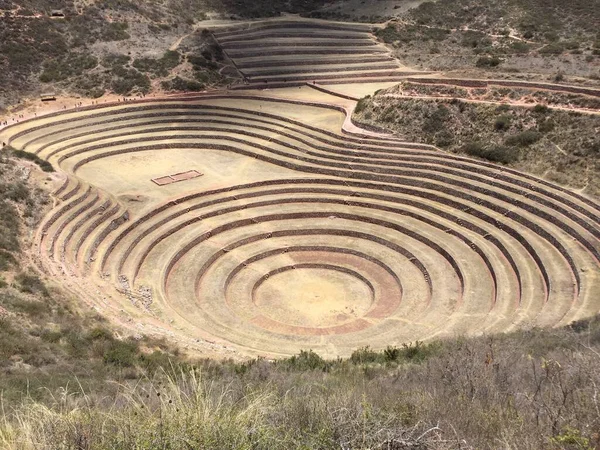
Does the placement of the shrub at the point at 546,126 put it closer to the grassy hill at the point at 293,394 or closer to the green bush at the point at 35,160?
the grassy hill at the point at 293,394

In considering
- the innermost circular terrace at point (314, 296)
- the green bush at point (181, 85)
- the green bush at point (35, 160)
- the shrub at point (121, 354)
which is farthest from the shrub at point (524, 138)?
the green bush at point (181, 85)

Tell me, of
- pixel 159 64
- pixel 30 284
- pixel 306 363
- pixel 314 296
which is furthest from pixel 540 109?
pixel 159 64

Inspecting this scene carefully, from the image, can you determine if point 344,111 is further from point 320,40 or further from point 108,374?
point 108,374

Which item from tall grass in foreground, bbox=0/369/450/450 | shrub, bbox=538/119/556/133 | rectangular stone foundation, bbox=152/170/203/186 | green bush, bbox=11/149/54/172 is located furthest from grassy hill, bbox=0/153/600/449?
shrub, bbox=538/119/556/133

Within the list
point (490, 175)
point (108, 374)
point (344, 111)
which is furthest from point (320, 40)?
point (108, 374)

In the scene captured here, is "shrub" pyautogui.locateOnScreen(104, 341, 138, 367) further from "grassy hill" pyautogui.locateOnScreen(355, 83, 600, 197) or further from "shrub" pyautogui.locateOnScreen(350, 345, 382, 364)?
"grassy hill" pyautogui.locateOnScreen(355, 83, 600, 197)

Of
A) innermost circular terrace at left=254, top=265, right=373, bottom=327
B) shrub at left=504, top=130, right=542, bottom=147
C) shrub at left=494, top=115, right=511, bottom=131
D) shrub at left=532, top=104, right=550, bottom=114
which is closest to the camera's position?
innermost circular terrace at left=254, top=265, right=373, bottom=327

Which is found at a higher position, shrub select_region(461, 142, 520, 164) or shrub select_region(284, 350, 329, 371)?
shrub select_region(461, 142, 520, 164)

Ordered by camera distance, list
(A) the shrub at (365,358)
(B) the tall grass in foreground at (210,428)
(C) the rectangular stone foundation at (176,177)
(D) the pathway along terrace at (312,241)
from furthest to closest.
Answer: (C) the rectangular stone foundation at (176,177) < (D) the pathway along terrace at (312,241) < (A) the shrub at (365,358) < (B) the tall grass in foreground at (210,428)
